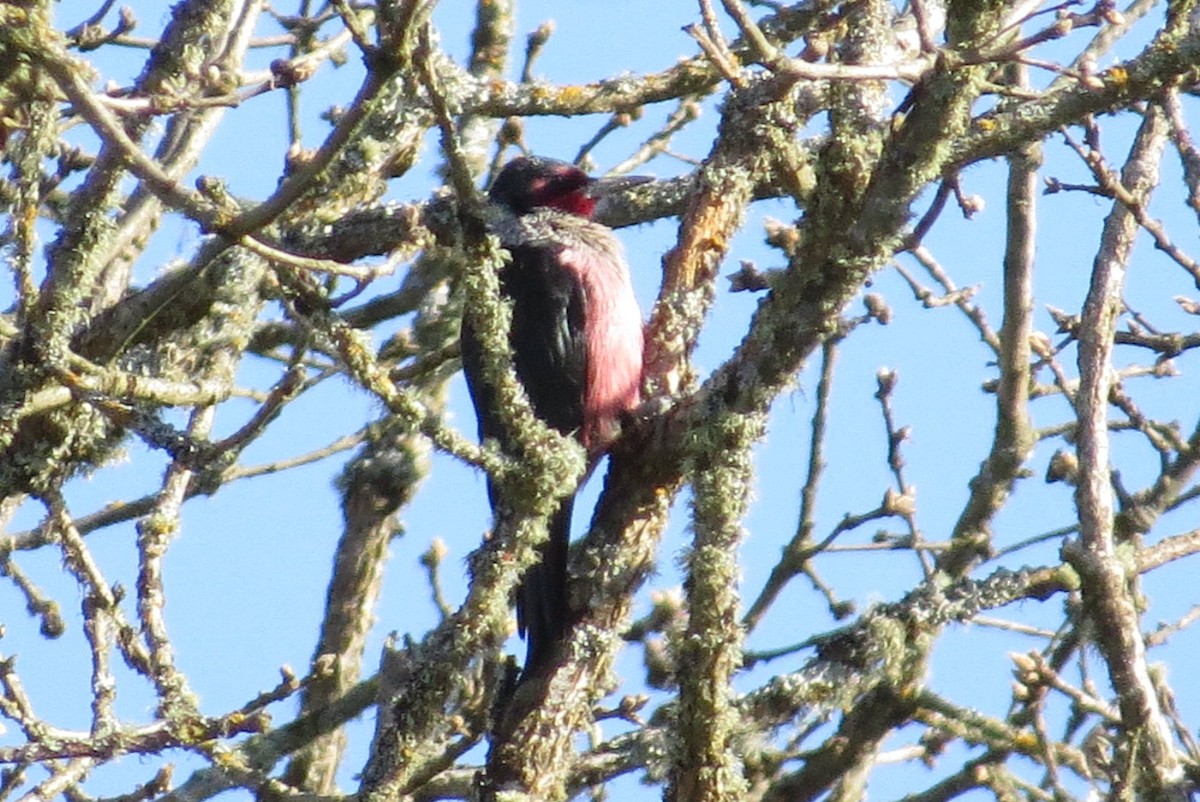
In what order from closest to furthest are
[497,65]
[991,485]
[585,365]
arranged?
[991,485], [585,365], [497,65]

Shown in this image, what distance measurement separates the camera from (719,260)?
431 centimetres

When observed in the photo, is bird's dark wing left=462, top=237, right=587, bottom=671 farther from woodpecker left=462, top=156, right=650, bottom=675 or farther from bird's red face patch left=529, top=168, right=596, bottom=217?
bird's red face patch left=529, top=168, right=596, bottom=217

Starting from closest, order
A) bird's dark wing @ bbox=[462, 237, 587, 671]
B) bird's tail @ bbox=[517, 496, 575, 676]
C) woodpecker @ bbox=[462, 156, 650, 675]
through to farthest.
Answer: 1. bird's tail @ bbox=[517, 496, 575, 676]
2. woodpecker @ bbox=[462, 156, 650, 675]
3. bird's dark wing @ bbox=[462, 237, 587, 671]

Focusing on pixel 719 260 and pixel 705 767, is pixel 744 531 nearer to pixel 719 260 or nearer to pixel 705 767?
pixel 705 767

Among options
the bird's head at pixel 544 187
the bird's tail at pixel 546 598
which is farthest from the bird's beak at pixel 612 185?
the bird's tail at pixel 546 598

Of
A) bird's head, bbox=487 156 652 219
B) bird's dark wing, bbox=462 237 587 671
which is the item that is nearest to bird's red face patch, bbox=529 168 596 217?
bird's head, bbox=487 156 652 219

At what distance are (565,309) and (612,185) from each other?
43 centimetres

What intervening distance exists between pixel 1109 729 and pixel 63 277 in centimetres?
265

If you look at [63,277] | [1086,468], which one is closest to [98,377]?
[63,277]

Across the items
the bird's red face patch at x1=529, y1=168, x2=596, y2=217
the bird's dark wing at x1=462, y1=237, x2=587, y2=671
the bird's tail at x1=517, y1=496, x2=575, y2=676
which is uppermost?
the bird's red face patch at x1=529, y1=168, x2=596, y2=217

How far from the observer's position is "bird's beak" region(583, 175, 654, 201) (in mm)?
5430

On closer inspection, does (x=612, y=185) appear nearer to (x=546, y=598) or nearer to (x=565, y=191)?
(x=565, y=191)

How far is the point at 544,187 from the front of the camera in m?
5.95

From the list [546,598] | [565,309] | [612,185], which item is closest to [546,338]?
[565,309]
